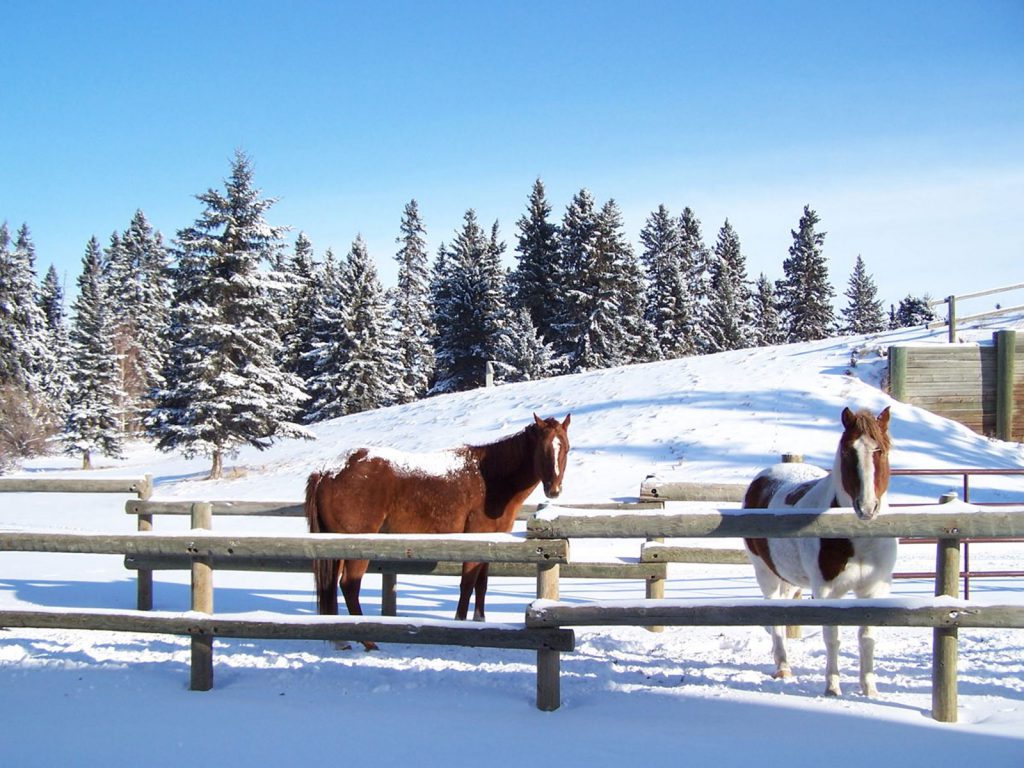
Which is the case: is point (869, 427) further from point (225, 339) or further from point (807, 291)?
→ point (807, 291)

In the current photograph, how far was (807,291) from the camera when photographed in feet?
194

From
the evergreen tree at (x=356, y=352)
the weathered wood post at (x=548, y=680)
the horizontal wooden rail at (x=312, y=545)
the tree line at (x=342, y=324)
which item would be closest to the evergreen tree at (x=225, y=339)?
the tree line at (x=342, y=324)

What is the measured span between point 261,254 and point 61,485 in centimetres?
2018

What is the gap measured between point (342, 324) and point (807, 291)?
34.5m

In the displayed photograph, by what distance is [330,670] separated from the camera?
6.20 m

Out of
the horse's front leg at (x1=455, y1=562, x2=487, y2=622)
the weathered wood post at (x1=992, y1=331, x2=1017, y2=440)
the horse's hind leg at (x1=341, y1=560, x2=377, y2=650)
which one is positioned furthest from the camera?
the weathered wood post at (x1=992, y1=331, x2=1017, y2=440)

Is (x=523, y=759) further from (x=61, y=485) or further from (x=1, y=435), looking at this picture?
(x=1, y=435)

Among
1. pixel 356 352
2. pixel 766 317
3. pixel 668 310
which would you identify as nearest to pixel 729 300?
pixel 668 310

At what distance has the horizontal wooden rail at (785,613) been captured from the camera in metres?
4.80

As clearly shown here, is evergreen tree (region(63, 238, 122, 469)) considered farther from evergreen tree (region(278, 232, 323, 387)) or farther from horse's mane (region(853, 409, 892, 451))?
horse's mane (region(853, 409, 892, 451))

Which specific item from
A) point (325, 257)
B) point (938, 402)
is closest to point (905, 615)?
point (938, 402)

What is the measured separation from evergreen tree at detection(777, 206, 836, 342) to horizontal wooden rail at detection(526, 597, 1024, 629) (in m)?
56.4

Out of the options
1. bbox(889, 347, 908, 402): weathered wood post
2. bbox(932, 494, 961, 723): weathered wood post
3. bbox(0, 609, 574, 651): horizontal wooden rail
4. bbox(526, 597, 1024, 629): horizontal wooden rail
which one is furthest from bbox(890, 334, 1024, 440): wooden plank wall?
bbox(0, 609, 574, 651): horizontal wooden rail

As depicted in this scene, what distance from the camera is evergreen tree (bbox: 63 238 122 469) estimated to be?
4578 cm
